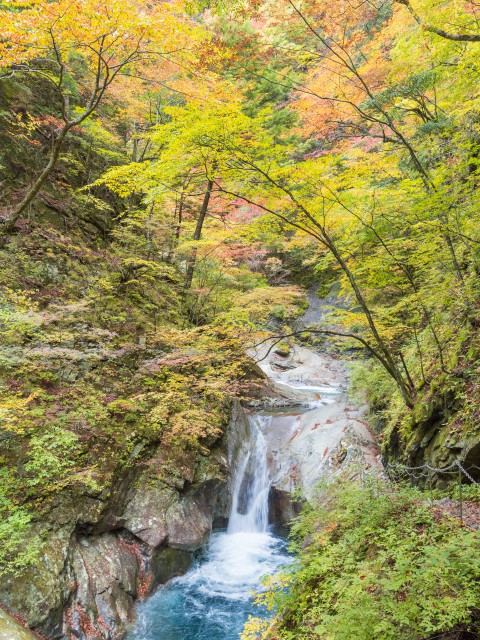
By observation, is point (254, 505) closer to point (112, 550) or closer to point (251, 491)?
point (251, 491)

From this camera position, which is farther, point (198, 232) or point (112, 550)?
point (198, 232)

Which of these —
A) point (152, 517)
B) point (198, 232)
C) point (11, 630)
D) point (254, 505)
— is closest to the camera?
point (11, 630)

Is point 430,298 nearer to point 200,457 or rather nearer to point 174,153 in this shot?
point 174,153

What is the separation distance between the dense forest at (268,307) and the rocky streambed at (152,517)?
65 mm

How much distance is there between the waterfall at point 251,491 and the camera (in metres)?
9.41

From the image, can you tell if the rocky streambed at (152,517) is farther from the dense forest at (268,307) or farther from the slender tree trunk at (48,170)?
the slender tree trunk at (48,170)

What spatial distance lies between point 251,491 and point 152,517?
3440 mm

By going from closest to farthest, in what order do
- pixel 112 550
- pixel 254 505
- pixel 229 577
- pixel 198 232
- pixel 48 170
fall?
pixel 48 170 → pixel 112 550 → pixel 229 577 → pixel 254 505 → pixel 198 232

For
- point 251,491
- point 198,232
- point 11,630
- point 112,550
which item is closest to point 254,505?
point 251,491

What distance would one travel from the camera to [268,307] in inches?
396

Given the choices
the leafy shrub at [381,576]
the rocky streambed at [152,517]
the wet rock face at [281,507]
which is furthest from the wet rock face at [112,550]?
the leafy shrub at [381,576]

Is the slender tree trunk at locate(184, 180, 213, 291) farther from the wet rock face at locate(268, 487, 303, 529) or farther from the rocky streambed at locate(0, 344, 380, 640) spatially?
the wet rock face at locate(268, 487, 303, 529)

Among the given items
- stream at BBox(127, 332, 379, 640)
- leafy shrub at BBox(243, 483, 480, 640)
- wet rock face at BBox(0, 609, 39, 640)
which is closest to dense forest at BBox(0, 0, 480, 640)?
leafy shrub at BBox(243, 483, 480, 640)

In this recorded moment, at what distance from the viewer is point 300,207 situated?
16.9 feet
